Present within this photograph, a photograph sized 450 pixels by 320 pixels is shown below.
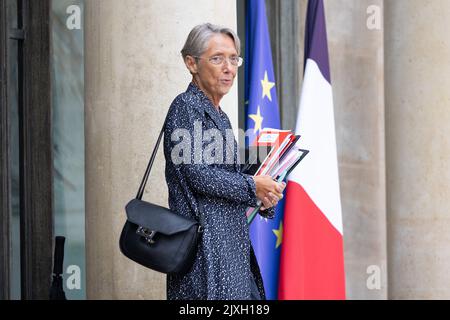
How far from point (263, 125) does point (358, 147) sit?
2125 mm

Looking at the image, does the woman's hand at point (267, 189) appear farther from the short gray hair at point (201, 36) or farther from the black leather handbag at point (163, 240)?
the short gray hair at point (201, 36)

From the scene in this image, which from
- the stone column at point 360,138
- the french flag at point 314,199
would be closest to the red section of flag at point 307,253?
the french flag at point 314,199

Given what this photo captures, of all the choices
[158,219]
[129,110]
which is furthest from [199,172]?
[129,110]

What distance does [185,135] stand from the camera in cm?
499

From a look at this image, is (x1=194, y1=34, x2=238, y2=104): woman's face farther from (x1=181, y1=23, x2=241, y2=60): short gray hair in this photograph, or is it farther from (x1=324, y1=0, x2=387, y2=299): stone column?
(x1=324, y1=0, x2=387, y2=299): stone column

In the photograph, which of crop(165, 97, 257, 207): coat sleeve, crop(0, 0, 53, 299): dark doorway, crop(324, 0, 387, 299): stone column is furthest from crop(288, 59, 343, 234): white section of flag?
crop(165, 97, 257, 207): coat sleeve

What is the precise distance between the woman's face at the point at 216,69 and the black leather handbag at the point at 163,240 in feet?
2.15

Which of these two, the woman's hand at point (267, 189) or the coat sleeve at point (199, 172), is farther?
the woman's hand at point (267, 189)

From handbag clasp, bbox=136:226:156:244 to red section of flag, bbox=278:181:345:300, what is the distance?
2.32 m

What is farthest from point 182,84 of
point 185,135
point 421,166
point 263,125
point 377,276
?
point 377,276

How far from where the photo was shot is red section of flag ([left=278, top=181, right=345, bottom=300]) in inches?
281

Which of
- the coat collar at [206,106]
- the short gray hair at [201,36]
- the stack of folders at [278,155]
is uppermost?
the short gray hair at [201,36]

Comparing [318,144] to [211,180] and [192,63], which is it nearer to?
[192,63]

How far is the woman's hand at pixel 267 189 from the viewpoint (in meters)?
5.07
